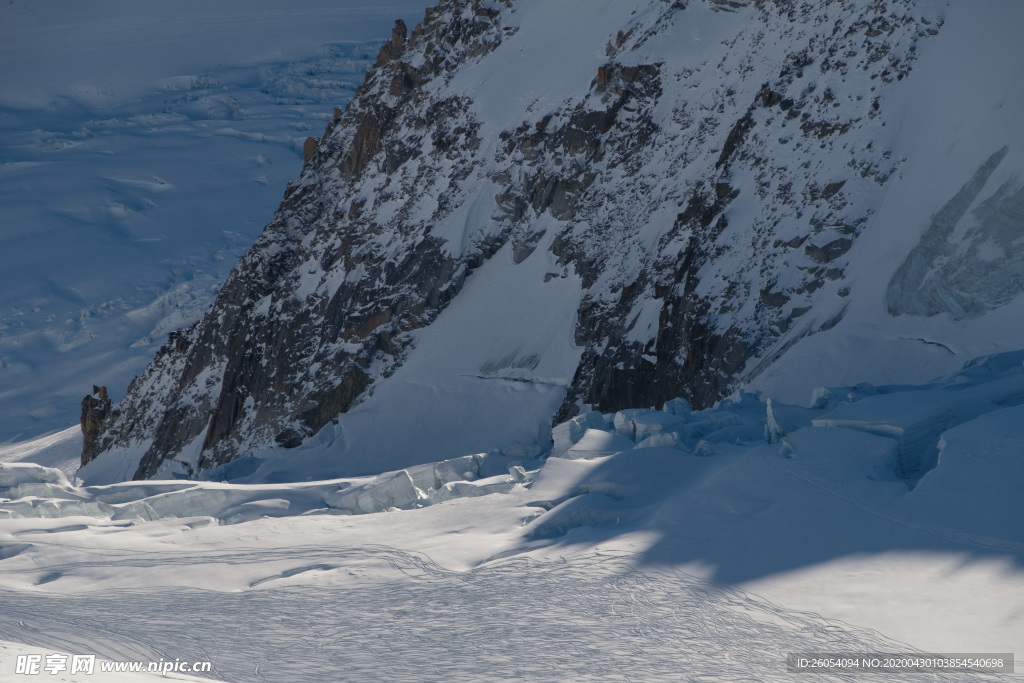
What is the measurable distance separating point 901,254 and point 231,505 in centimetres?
1294

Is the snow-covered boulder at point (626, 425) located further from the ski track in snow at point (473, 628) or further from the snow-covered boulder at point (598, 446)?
the ski track in snow at point (473, 628)

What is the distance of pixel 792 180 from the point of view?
2142 centimetres

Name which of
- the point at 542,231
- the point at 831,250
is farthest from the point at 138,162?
the point at 831,250

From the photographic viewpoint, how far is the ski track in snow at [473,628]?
771 cm

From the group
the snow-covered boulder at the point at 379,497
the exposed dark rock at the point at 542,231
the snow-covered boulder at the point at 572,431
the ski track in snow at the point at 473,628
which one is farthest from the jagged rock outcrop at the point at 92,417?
the ski track in snow at the point at 473,628

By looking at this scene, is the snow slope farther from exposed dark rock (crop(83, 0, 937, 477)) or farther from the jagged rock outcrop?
the jagged rock outcrop

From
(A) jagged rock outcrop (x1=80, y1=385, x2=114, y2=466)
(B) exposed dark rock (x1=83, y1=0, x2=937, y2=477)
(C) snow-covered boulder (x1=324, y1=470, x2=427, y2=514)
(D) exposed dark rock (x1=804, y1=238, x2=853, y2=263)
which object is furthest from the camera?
(A) jagged rock outcrop (x1=80, y1=385, x2=114, y2=466)

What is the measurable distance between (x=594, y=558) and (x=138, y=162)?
7409 cm

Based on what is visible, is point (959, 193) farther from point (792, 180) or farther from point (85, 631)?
point (85, 631)

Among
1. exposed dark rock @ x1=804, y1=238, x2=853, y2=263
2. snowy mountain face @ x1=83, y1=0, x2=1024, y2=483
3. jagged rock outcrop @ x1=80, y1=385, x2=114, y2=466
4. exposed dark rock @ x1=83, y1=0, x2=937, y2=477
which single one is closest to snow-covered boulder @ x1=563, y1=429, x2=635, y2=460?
snowy mountain face @ x1=83, y1=0, x2=1024, y2=483

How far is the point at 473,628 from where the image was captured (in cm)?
868

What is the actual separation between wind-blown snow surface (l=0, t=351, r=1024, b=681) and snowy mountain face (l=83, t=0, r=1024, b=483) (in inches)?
204

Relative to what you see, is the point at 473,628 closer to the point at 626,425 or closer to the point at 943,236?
the point at 626,425

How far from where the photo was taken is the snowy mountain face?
63.2 ft
